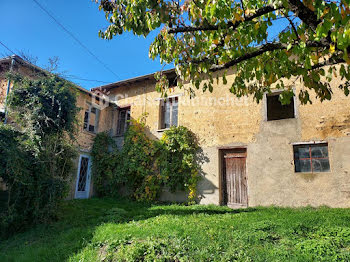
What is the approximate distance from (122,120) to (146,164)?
3.40 m

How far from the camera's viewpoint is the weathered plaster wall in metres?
7.32

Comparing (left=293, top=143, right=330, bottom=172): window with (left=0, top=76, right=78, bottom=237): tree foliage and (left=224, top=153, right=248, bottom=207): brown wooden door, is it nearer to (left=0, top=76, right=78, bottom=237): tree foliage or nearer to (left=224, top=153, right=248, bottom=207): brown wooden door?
(left=224, top=153, right=248, bottom=207): brown wooden door

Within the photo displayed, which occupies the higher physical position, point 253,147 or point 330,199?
point 253,147

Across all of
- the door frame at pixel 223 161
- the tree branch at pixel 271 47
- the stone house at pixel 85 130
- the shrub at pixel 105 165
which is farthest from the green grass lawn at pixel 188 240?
the stone house at pixel 85 130

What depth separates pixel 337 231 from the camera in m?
4.49

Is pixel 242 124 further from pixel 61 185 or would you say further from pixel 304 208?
pixel 61 185

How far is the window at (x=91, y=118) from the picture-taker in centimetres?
1165

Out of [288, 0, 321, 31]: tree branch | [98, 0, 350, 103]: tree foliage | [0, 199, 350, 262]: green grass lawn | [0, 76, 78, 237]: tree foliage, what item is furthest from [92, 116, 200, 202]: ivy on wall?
[288, 0, 321, 31]: tree branch

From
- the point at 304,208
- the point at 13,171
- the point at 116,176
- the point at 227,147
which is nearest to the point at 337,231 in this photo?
the point at 304,208

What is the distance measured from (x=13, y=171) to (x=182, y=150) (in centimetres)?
571

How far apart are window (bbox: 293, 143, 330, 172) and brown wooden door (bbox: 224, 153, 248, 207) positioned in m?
1.77

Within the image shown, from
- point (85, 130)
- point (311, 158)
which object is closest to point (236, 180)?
point (311, 158)

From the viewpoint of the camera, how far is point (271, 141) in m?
8.33

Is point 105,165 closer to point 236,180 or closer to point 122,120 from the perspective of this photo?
point 122,120
